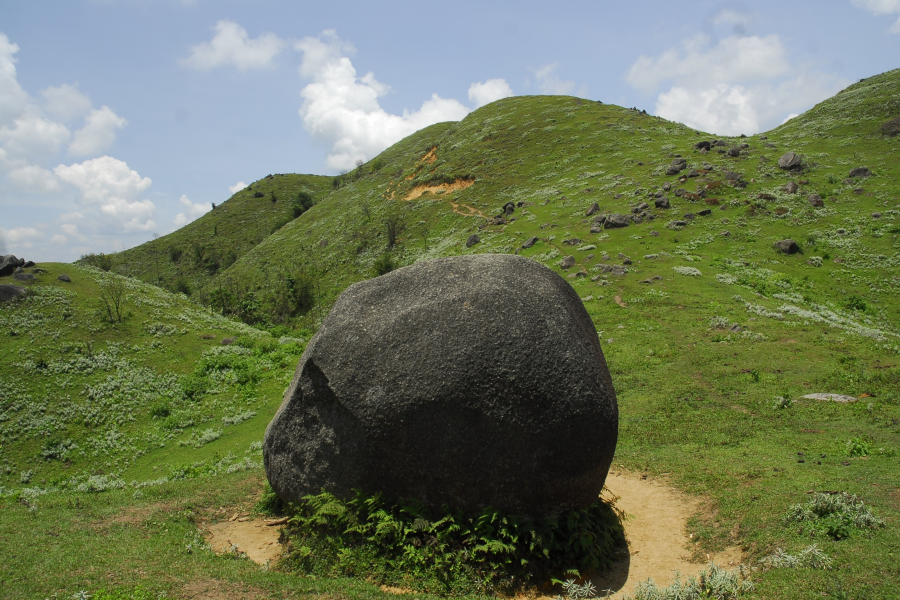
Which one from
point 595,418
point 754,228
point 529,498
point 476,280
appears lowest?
point 529,498

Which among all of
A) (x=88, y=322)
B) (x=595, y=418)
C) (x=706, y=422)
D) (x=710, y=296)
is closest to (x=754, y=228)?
(x=710, y=296)

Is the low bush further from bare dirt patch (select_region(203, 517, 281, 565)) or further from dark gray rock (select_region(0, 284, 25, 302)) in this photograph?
dark gray rock (select_region(0, 284, 25, 302))

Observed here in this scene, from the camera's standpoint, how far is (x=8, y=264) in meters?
35.2

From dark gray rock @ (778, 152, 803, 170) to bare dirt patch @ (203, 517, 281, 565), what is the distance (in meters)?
58.4

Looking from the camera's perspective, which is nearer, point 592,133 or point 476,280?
A: point 476,280

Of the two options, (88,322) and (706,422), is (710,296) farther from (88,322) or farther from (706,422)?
(88,322)

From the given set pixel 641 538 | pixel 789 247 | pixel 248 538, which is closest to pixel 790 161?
pixel 789 247

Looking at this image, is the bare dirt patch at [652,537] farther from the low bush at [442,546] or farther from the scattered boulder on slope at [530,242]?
the scattered boulder on slope at [530,242]

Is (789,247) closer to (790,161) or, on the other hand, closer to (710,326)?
(710,326)

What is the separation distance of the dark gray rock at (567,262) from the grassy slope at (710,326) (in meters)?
1.25

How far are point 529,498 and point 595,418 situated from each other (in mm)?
2044

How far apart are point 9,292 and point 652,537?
41.8m

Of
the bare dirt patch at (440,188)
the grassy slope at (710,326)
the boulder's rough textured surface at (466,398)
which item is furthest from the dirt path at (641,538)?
the bare dirt patch at (440,188)

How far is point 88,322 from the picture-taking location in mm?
32000
